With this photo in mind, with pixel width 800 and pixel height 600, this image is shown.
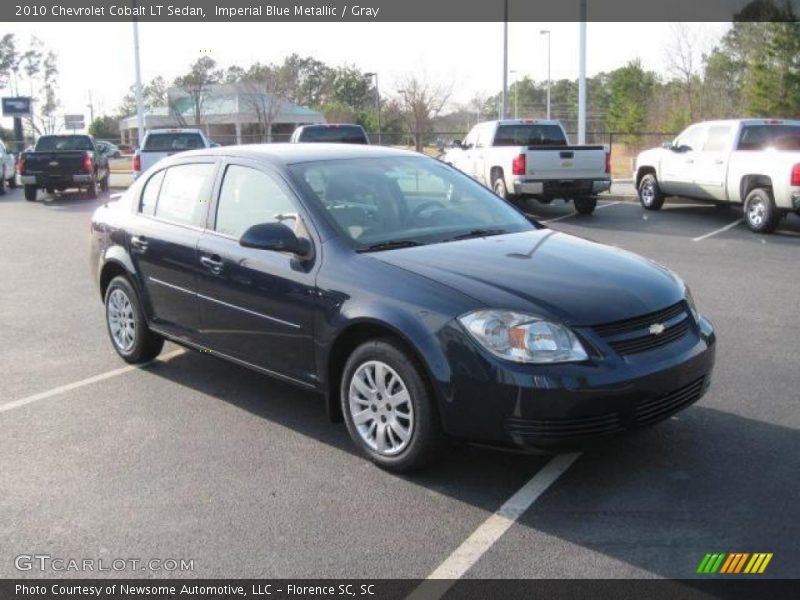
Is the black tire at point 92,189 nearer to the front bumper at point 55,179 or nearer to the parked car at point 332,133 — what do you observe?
the front bumper at point 55,179

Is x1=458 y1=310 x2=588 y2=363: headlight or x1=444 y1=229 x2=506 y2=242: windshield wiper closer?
x1=458 y1=310 x2=588 y2=363: headlight

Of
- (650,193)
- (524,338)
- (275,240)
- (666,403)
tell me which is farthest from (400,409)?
(650,193)

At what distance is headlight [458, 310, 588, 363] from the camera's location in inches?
152

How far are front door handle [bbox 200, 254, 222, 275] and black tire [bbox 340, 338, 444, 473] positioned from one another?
1215 millimetres

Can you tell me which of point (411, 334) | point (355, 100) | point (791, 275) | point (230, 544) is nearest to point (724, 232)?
point (791, 275)

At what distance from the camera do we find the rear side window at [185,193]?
5562 millimetres

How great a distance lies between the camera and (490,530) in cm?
373

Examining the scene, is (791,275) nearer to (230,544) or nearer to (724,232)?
(724,232)

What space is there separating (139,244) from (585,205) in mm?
12076

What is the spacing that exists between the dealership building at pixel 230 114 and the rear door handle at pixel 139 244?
124ft

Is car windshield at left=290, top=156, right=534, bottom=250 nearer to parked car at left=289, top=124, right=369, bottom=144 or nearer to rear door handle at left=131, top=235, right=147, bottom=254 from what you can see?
rear door handle at left=131, top=235, right=147, bottom=254

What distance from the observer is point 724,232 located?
13703 mm

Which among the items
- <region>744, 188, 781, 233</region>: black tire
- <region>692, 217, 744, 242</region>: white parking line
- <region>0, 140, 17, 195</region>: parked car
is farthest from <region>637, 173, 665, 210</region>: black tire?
<region>0, 140, 17, 195</region>: parked car

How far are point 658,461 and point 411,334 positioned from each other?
1.50 metres
